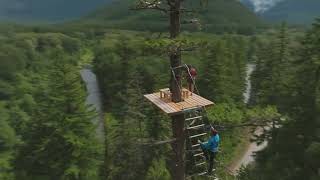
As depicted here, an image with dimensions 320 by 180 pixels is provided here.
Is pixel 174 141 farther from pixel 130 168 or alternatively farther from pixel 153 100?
pixel 130 168

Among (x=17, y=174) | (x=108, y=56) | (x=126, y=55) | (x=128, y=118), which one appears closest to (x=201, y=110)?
(x=128, y=118)

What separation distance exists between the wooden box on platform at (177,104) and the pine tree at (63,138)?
28466 mm

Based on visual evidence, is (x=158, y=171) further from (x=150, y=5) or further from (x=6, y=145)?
(x=150, y=5)

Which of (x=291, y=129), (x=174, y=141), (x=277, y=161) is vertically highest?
(x=174, y=141)

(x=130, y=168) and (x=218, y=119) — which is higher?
(x=218, y=119)

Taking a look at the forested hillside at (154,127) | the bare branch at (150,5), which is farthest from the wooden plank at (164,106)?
the bare branch at (150,5)

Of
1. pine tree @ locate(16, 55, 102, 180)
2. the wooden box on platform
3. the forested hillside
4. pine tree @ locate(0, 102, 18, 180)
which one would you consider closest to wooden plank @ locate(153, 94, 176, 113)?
the wooden box on platform

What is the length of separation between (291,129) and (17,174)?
23208 mm

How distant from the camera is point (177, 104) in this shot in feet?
51.9

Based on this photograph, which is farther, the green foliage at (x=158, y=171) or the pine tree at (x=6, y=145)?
the green foliage at (x=158, y=171)

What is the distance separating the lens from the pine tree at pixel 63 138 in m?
45.1

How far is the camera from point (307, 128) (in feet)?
120

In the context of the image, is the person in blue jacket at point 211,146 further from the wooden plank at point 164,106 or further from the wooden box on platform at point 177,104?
the wooden plank at point 164,106

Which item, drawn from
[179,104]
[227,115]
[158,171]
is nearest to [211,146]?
[227,115]
